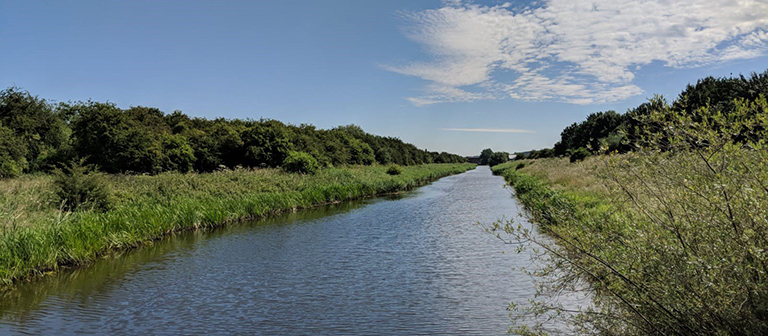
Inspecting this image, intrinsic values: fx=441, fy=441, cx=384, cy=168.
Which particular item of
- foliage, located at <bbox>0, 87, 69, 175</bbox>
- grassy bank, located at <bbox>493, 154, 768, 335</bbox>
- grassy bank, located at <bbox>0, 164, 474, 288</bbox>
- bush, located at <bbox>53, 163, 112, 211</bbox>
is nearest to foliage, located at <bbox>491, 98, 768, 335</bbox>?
grassy bank, located at <bbox>493, 154, 768, 335</bbox>

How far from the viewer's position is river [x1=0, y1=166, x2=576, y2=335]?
7.34 metres

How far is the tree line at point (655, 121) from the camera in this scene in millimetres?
4680

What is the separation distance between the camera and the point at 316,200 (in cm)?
2500

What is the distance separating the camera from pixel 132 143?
27.1 meters

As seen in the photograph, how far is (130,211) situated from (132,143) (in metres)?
14.7

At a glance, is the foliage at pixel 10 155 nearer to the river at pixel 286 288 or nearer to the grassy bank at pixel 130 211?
the grassy bank at pixel 130 211

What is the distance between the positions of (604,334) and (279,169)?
27.4 metres

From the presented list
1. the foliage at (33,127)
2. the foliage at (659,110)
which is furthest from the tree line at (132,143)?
the foliage at (659,110)

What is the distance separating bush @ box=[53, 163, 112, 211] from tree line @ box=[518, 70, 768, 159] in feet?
48.8

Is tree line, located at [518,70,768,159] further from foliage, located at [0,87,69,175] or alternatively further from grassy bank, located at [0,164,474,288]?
foliage, located at [0,87,69,175]

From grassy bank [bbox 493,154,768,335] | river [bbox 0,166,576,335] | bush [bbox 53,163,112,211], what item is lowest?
river [bbox 0,166,576,335]

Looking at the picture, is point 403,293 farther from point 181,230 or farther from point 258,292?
point 181,230

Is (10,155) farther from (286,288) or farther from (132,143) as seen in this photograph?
(286,288)

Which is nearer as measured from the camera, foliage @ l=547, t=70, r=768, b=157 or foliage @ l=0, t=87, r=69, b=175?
foliage @ l=547, t=70, r=768, b=157
